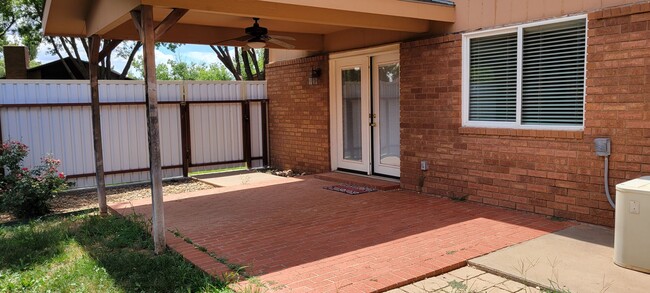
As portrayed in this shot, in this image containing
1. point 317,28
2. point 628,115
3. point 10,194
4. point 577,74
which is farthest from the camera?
point 317,28

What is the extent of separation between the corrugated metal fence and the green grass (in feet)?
9.31

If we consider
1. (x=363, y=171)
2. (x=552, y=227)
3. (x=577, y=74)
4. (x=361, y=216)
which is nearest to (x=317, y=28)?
(x=363, y=171)

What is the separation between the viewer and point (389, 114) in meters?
8.55

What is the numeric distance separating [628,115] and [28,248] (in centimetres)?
660

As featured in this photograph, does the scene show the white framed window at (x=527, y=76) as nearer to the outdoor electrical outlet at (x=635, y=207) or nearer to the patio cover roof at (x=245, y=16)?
the patio cover roof at (x=245, y=16)

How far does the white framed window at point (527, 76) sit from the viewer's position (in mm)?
5762

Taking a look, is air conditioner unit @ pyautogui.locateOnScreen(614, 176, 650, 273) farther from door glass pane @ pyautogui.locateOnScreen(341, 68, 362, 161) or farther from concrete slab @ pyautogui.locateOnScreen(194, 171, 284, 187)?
concrete slab @ pyautogui.locateOnScreen(194, 171, 284, 187)

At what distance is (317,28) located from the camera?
8742 millimetres

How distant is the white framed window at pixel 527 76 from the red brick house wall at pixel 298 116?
3566mm

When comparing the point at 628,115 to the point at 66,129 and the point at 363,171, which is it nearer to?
the point at 363,171

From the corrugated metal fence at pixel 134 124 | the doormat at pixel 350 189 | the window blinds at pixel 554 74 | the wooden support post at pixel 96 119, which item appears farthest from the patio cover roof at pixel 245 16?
the doormat at pixel 350 189

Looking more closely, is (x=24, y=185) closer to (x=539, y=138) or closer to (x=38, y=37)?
(x=539, y=138)

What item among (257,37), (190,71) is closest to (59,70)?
(257,37)

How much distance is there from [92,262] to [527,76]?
5.42m
